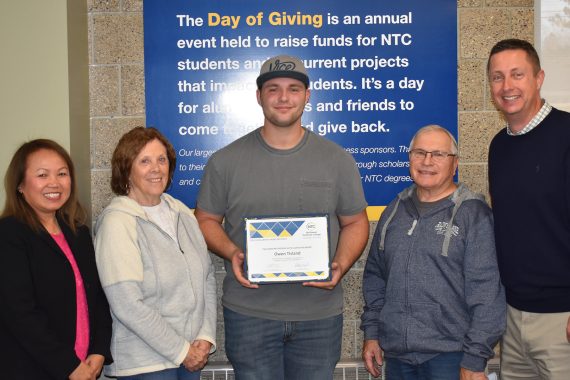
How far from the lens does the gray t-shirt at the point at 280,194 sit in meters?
2.68

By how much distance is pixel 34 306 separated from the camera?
2.21 m

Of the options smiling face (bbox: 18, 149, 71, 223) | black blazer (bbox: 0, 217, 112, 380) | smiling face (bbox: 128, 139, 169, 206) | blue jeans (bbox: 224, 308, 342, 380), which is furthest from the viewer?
blue jeans (bbox: 224, 308, 342, 380)

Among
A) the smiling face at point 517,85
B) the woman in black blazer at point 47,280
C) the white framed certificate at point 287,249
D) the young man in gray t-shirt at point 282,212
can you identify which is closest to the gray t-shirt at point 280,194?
the young man in gray t-shirt at point 282,212

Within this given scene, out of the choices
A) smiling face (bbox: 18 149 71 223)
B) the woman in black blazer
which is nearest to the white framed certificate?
the woman in black blazer

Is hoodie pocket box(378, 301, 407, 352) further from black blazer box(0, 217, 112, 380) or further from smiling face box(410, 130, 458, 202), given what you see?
black blazer box(0, 217, 112, 380)

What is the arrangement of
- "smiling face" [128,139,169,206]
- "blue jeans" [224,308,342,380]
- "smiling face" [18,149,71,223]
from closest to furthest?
"smiling face" [18,149,71,223], "smiling face" [128,139,169,206], "blue jeans" [224,308,342,380]

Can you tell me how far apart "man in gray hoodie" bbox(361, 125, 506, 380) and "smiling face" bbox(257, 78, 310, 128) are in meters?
0.57

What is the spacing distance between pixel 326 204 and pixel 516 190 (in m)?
0.83

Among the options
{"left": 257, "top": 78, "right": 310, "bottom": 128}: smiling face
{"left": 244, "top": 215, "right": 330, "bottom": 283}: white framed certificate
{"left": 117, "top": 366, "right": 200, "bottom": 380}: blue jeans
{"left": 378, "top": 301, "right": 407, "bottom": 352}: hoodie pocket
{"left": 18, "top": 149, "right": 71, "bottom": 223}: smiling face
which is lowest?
{"left": 117, "top": 366, "right": 200, "bottom": 380}: blue jeans

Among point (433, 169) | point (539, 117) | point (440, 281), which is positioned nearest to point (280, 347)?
point (440, 281)

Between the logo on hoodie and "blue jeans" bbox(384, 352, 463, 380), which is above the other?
the logo on hoodie

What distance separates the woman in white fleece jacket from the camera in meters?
2.39

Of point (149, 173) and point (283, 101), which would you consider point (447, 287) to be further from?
point (149, 173)

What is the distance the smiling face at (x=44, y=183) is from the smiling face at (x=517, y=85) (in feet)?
6.08
